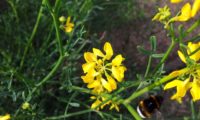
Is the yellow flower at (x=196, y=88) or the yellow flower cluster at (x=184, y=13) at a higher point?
the yellow flower cluster at (x=184, y=13)

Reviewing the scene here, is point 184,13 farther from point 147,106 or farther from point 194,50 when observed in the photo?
point 147,106

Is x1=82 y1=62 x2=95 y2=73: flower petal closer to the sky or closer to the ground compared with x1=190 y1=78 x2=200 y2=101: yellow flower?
closer to the sky

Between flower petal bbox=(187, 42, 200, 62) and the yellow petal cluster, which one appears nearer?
the yellow petal cluster

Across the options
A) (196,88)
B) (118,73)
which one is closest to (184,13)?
(196,88)

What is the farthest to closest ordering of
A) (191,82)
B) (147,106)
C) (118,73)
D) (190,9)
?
(147,106), (118,73), (191,82), (190,9)

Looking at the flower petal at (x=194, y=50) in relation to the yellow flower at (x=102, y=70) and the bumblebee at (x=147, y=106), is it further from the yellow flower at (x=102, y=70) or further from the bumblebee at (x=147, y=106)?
the bumblebee at (x=147, y=106)

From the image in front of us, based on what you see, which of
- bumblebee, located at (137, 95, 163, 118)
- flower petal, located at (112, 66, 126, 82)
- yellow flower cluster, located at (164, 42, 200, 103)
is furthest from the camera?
bumblebee, located at (137, 95, 163, 118)

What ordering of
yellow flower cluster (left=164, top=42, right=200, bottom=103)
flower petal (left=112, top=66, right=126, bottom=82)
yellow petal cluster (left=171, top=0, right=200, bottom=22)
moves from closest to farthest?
1. yellow petal cluster (left=171, top=0, right=200, bottom=22)
2. yellow flower cluster (left=164, top=42, right=200, bottom=103)
3. flower petal (left=112, top=66, right=126, bottom=82)

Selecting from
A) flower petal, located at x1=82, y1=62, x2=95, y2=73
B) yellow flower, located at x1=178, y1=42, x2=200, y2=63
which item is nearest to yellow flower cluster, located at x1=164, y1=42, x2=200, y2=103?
yellow flower, located at x1=178, y1=42, x2=200, y2=63

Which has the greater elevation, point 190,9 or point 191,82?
point 190,9

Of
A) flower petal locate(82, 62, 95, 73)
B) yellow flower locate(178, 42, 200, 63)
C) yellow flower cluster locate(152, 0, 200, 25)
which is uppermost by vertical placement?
yellow flower cluster locate(152, 0, 200, 25)

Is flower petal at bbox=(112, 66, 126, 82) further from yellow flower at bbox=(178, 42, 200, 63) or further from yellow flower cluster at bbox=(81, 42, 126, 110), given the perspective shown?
yellow flower at bbox=(178, 42, 200, 63)

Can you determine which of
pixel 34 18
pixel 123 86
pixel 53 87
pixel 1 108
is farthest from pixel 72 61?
pixel 123 86

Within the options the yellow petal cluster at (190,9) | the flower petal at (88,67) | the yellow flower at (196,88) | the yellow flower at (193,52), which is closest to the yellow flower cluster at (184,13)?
the yellow petal cluster at (190,9)
